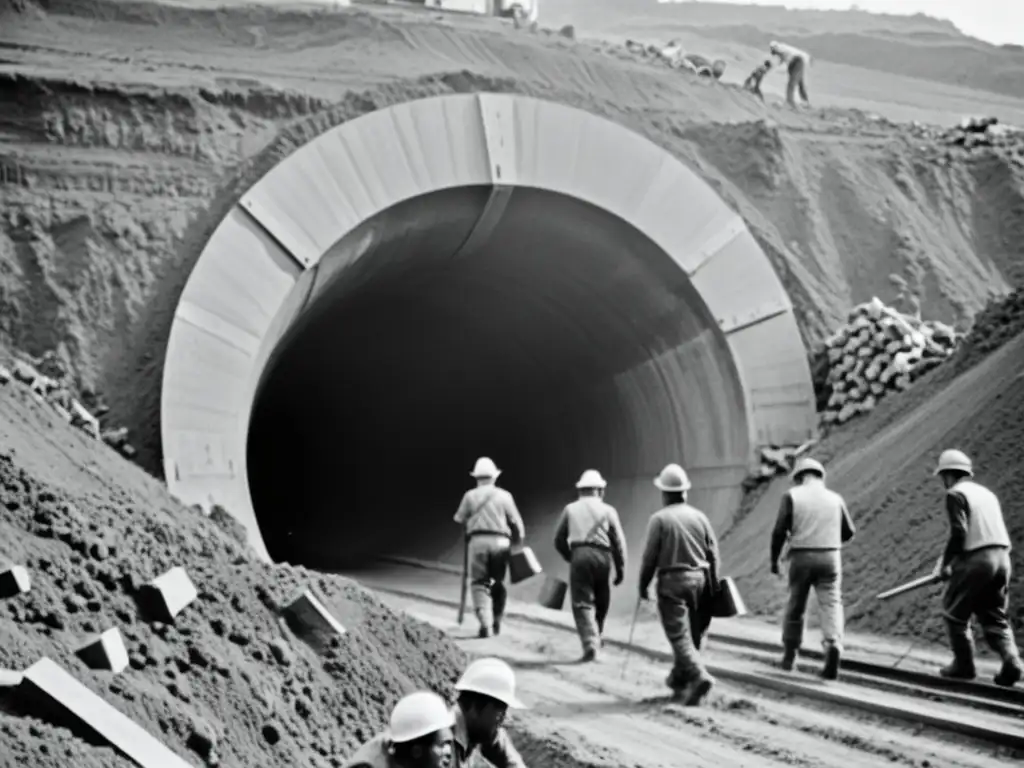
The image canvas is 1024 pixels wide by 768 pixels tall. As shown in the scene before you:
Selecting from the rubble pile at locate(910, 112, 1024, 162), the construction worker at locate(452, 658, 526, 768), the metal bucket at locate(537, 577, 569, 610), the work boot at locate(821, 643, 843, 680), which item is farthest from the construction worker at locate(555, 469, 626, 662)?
the rubble pile at locate(910, 112, 1024, 162)

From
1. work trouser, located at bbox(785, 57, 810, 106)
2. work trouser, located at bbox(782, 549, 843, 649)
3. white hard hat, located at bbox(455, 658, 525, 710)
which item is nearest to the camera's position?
white hard hat, located at bbox(455, 658, 525, 710)

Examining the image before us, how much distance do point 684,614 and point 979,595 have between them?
186 centimetres

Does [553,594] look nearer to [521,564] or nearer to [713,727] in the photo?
[521,564]

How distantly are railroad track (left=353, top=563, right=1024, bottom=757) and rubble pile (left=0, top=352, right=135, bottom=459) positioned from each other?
510 centimetres

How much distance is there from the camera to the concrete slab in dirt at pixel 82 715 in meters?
5.06

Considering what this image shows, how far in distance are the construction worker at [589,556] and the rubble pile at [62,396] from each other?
443 cm

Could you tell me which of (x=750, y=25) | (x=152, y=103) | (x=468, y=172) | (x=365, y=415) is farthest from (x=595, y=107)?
(x=750, y=25)

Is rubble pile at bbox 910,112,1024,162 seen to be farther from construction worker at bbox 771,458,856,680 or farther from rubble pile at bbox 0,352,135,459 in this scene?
rubble pile at bbox 0,352,135,459

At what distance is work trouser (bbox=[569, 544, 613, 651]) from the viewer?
10.4 m

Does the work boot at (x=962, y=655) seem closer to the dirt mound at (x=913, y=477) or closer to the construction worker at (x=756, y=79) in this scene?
the dirt mound at (x=913, y=477)

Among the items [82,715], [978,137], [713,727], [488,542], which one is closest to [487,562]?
[488,542]

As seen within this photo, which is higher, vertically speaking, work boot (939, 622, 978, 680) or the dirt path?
work boot (939, 622, 978, 680)

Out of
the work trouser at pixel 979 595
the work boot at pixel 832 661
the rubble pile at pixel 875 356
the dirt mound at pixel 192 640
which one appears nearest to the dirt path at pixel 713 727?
the work boot at pixel 832 661

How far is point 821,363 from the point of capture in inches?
642
